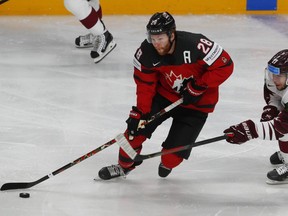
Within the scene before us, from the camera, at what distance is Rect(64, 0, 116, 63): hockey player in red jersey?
5.43m

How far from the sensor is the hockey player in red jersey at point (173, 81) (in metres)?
3.44

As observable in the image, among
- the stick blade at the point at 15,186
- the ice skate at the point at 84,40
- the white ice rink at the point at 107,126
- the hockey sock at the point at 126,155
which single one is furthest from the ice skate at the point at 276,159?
the ice skate at the point at 84,40

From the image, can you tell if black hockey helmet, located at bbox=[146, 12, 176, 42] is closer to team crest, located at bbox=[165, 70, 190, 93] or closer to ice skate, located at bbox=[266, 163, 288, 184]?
team crest, located at bbox=[165, 70, 190, 93]

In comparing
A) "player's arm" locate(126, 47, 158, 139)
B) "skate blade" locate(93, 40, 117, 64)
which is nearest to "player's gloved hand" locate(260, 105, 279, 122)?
"player's arm" locate(126, 47, 158, 139)

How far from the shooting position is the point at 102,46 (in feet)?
18.1

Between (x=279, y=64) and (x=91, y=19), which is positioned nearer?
(x=279, y=64)

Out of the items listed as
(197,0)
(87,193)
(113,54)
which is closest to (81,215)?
(87,193)

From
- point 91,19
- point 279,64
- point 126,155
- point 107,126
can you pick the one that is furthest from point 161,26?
point 91,19

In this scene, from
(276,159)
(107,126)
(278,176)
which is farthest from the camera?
(107,126)

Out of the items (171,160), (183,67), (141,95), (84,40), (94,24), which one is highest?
(183,67)

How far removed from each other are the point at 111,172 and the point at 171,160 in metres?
0.27

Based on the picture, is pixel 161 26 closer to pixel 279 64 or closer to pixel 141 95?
pixel 141 95

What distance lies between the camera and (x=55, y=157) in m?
3.86

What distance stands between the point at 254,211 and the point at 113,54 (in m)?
2.52
